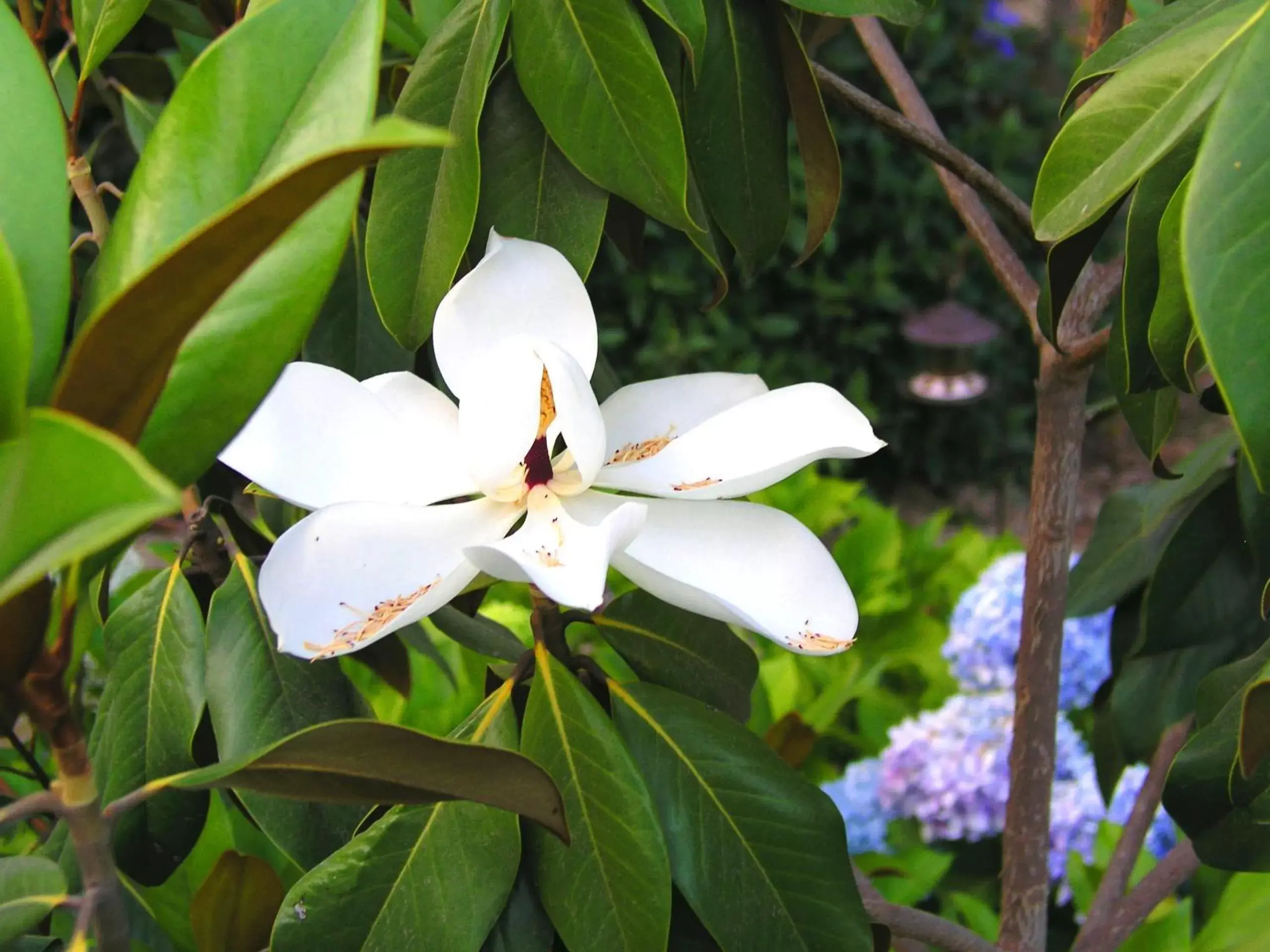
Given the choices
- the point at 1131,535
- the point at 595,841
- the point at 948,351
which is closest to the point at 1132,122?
the point at 595,841

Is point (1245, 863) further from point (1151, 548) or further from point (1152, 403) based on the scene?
point (1151, 548)

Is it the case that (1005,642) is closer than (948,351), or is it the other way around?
(1005,642)

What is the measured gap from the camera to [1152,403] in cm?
71

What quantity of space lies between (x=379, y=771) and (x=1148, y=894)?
0.79 m

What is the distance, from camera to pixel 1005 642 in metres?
1.66

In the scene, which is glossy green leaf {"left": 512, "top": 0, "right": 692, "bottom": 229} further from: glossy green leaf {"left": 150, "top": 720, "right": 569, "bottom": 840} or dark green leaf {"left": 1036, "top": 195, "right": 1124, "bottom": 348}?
glossy green leaf {"left": 150, "top": 720, "right": 569, "bottom": 840}

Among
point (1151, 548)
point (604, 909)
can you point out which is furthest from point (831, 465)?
point (604, 909)

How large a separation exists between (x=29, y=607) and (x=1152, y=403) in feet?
1.98

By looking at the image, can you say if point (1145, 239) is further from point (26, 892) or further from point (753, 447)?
point (26, 892)

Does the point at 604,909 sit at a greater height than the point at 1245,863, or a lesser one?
lesser

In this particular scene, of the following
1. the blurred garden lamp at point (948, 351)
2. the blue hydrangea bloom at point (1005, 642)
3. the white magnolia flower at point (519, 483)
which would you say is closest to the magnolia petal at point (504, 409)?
the white magnolia flower at point (519, 483)

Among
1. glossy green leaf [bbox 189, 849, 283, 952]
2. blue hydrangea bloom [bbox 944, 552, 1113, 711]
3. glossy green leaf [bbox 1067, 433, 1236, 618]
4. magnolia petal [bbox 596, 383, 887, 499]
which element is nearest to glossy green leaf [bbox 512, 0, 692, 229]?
magnolia petal [bbox 596, 383, 887, 499]

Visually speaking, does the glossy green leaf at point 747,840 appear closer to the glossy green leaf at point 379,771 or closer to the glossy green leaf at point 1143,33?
the glossy green leaf at point 379,771

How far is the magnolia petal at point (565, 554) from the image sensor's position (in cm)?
45
